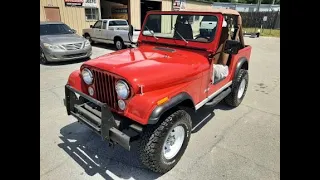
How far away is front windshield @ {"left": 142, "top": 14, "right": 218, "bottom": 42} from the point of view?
336 centimetres

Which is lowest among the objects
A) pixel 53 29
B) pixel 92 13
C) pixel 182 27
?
pixel 182 27

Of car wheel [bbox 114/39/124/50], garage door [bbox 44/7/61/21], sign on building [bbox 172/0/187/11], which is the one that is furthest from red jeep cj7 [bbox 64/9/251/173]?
sign on building [bbox 172/0/187/11]

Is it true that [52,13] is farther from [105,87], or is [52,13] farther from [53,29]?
[105,87]

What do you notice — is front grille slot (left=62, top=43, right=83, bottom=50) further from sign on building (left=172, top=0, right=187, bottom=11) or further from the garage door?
sign on building (left=172, top=0, right=187, bottom=11)

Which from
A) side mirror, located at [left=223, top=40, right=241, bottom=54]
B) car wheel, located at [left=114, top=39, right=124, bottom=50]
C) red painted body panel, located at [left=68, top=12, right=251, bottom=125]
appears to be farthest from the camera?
car wheel, located at [left=114, top=39, right=124, bottom=50]

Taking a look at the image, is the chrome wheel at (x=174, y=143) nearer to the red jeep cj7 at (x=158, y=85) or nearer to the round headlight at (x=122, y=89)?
the red jeep cj7 at (x=158, y=85)

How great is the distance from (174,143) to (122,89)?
1.05 m

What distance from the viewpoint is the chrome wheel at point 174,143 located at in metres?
2.66

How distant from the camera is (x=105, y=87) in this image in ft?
8.14

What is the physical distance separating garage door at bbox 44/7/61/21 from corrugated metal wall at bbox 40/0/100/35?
0.56 feet

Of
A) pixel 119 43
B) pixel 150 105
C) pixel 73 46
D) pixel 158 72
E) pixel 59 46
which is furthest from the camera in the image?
pixel 119 43

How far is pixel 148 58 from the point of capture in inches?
113

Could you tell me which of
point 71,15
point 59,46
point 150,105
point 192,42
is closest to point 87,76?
point 150,105
